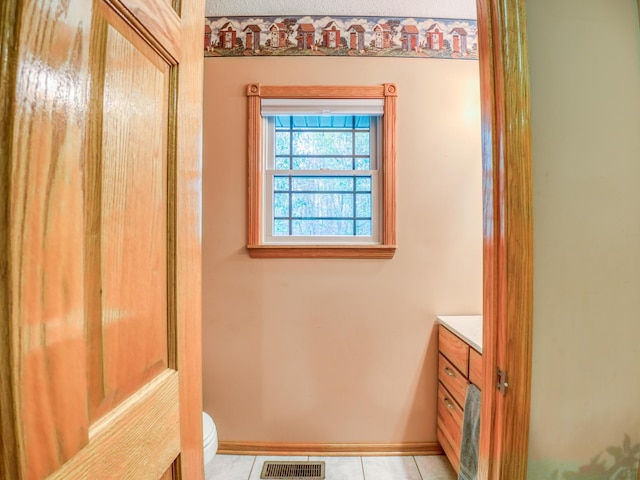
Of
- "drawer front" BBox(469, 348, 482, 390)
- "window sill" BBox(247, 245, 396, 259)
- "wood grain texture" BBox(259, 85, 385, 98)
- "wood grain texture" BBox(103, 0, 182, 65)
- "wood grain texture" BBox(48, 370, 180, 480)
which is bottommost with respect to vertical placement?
"drawer front" BBox(469, 348, 482, 390)

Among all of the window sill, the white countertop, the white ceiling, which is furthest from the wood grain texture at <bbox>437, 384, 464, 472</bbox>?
the white ceiling

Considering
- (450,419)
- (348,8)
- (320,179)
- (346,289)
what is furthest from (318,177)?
(450,419)

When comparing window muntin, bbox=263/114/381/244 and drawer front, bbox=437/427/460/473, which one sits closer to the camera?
drawer front, bbox=437/427/460/473

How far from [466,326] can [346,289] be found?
0.69 m

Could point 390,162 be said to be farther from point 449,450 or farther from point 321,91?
point 449,450

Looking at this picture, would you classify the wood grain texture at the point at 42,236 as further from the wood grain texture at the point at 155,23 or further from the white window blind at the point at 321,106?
the white window blind at the point at 321,106

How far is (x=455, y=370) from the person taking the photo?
1713 millimetres

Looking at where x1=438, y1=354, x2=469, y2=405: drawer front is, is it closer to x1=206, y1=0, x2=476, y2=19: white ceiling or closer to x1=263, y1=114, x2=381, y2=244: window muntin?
x1=263, y1=114, x2=381, y2=244: window muntin

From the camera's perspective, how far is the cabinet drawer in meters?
1.66

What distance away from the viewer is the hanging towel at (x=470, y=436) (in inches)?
56.1

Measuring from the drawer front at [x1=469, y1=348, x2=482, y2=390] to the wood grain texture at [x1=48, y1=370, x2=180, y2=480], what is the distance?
1.28 m

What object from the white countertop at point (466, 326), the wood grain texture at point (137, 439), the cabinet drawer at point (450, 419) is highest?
the wood grain texture at point (137, 439)

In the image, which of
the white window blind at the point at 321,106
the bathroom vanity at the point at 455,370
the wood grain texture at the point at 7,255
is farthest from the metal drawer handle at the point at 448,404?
the wood grain texture at the point at 7,255

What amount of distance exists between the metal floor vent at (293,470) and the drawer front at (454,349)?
0.95 metres
